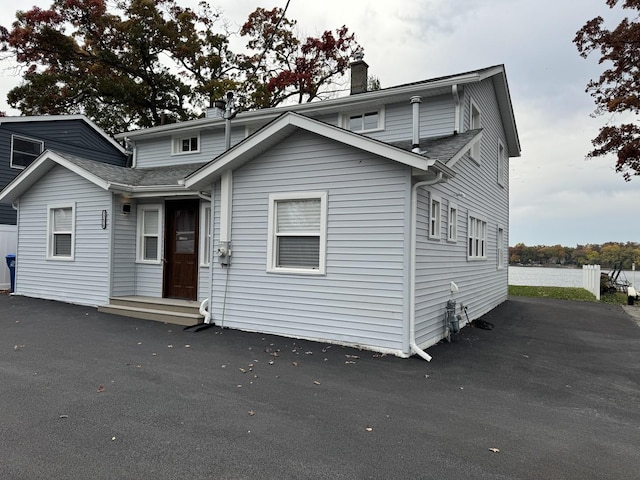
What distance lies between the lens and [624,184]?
1505 cm

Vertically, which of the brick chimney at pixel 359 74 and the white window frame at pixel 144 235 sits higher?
the brick chimney at pixel 359 74

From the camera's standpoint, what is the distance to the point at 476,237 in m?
10.0

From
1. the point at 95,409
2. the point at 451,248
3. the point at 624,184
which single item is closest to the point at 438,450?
the point at 95,409

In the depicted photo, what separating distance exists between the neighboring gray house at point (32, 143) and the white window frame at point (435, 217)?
1312 cm

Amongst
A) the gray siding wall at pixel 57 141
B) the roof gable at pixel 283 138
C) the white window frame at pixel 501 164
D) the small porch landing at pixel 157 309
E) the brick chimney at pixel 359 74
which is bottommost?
the small porch landing at pixel 157 309

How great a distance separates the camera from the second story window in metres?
13.6

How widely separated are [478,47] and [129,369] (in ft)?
44.3

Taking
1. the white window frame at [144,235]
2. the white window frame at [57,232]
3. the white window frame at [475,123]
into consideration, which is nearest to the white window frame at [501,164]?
the white window frame at [475,123]

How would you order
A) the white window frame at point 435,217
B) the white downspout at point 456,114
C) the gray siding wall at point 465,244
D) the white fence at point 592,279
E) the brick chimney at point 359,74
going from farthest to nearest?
the white fence at point 592,279, the brick chimney at point 359,74, the white downspout at point 456,114, the white window frame at point 435,217, the gray siding wall at point 465,244

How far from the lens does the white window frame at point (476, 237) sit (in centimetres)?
932

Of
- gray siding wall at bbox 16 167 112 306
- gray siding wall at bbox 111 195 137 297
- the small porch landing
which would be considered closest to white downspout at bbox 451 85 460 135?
the small porch landing

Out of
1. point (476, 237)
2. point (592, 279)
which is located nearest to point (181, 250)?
point (476, 237)

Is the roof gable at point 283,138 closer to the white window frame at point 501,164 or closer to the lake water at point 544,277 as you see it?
the white window frame at point 501,164

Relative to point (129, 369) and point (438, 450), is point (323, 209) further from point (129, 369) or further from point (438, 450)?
→ point (438, 450)
